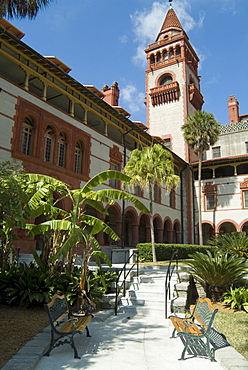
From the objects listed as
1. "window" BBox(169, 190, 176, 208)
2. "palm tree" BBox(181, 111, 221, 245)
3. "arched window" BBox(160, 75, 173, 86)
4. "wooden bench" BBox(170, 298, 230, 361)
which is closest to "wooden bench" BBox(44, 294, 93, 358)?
"wooden bench" BBox(170, 298, 230, 361)

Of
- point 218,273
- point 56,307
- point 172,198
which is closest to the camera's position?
point 56,307

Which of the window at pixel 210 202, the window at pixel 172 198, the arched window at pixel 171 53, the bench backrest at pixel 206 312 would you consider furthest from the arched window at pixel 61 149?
the arched window at pixel 171 53

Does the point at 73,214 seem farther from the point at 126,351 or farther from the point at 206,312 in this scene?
the point at 206,312

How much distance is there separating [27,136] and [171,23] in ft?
125

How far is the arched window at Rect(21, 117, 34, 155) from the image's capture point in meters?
17.5

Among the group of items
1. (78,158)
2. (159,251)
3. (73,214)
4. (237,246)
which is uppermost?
(78,158)

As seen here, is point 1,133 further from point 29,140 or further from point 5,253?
point 5,253

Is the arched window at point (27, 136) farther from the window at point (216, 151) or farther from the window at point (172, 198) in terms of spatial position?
the window at point (216, 151)

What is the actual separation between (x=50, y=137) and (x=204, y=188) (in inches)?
900

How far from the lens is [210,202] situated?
3612cm

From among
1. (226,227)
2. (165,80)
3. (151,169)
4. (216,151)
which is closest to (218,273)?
(151,169)

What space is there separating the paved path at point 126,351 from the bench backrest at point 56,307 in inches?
24.5

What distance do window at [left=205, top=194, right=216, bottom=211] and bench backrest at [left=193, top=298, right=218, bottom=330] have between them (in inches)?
1203

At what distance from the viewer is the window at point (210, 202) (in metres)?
35.7
